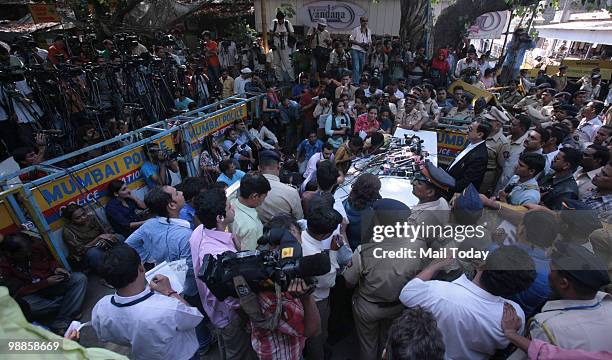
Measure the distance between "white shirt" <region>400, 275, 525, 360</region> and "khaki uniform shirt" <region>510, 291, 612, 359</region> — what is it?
13cm

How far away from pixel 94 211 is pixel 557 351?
439 cm

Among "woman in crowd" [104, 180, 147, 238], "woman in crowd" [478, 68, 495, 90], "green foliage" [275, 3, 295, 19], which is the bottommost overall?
"woman in crowd" [104, 180, 147, 238]

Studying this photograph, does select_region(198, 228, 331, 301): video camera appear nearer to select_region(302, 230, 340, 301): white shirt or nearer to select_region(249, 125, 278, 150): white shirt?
select_region(302, 230, 340, 301): white shirt

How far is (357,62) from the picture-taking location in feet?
30.0

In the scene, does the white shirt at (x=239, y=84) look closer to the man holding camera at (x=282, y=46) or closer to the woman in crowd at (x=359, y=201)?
the man holding camera at (x=282, y=46)

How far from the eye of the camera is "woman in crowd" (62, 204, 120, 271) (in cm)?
358

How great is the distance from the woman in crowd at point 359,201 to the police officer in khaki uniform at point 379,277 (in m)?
0.16

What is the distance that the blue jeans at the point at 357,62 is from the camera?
9.10 m

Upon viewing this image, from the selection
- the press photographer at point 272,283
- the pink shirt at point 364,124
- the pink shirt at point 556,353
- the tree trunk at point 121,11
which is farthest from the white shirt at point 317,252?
the tree trunk at point 121,11

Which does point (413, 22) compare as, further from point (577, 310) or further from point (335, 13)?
point (577, 310)

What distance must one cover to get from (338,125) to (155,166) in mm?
3253

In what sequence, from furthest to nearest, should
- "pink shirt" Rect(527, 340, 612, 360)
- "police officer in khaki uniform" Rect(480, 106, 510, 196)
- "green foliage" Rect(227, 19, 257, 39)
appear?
"green foliage" Rect(227, 19, 257, 39) → "police officer in khaki uniform" Rect(480, 106, 510, 196) → "pink shirt" Rect(527, 340, 612, 360)

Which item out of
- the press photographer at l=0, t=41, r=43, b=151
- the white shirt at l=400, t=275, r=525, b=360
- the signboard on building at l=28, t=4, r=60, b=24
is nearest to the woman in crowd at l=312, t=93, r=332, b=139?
the press photographer at l=0, t=41, r=43, b=151

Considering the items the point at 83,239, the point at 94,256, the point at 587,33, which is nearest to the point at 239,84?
the point at 83,239
